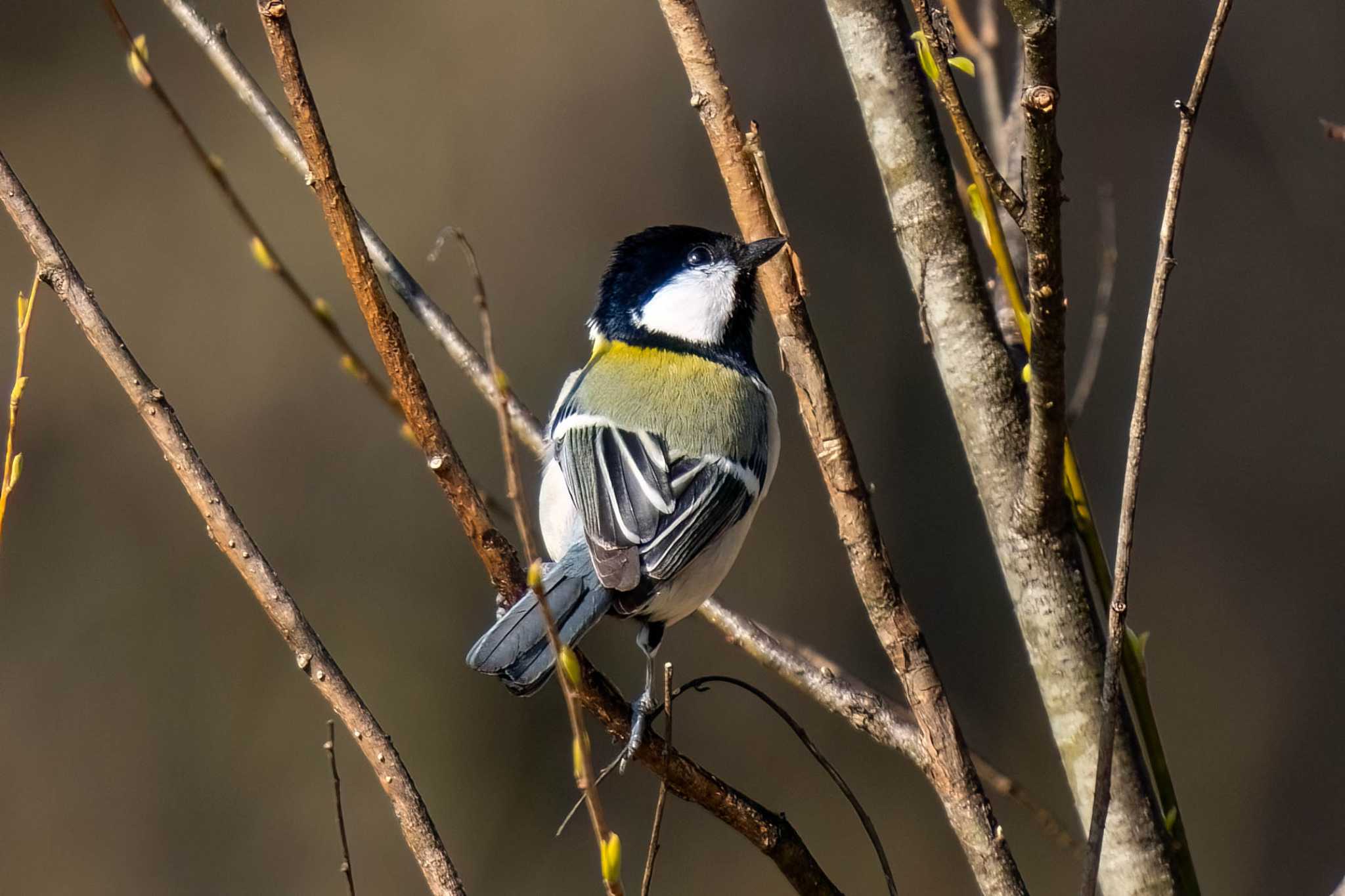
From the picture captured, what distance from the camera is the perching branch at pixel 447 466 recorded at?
128 cm

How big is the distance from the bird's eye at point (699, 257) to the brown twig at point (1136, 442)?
119cm

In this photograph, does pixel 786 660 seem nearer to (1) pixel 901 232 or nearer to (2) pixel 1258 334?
(1) pixel 901 232

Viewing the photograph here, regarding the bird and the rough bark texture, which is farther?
the bird

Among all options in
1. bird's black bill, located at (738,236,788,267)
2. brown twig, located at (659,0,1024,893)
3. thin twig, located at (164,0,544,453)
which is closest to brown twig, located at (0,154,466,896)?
thin twig, located at (164,0,544,453)

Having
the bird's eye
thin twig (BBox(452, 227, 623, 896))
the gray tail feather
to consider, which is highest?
thin twig (BBox(452, 227, 623, 896))

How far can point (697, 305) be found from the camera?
2.40m

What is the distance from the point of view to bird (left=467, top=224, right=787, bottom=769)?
177 cm

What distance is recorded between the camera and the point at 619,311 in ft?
8.11

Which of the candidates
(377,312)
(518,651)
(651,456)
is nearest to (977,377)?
(651,456)

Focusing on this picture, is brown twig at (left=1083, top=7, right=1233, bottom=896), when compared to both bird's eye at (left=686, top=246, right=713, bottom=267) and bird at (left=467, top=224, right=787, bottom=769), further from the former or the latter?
bird's eye at (left=686, top=246, right=713, bottom=267)

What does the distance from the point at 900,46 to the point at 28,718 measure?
399 centimetres

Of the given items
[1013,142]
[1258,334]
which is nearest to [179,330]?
[1013,142]

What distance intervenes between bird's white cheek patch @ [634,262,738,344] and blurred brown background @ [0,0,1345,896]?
7.29ft

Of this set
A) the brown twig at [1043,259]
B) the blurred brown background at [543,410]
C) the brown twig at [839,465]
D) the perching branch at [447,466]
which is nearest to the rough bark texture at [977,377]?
the brown twig at [1043,259]
